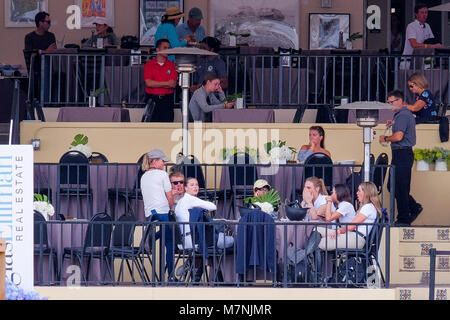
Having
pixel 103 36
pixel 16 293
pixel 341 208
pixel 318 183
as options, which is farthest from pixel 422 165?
pixel 16 293

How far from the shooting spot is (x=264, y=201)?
11.8 meters

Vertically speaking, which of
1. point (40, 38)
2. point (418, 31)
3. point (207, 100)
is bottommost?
point (207, 100)

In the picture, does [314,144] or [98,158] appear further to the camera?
[98,158]

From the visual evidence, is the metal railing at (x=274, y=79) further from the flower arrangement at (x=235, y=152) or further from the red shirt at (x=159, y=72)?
the flower arrangement at (x=235, y=152)

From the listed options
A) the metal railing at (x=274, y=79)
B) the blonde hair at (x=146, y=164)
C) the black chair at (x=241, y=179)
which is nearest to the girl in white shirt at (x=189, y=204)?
the blonde hair at (x=146, y=164)

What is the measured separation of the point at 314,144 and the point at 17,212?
733 cm

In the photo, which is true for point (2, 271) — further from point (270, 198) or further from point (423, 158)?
point (423, 158)

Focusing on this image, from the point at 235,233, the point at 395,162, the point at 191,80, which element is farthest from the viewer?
the point at 191,80

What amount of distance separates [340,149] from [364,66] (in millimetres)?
1606

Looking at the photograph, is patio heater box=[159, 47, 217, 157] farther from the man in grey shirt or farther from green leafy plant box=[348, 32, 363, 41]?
green leafy plant box=[348, 32, 363, 41]

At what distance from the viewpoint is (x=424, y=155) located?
14633 millimetres

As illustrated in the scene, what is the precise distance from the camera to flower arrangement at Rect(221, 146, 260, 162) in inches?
543
